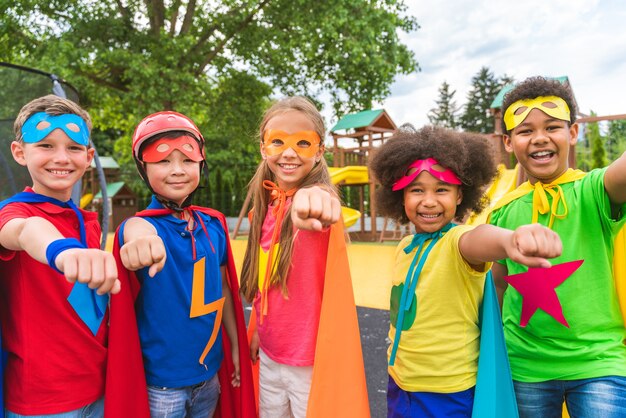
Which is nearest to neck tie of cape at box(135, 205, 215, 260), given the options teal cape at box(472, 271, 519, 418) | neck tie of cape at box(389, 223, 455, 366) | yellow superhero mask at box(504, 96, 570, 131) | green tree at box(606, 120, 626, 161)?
neck tie of cape at box(389, 223, 455, 366)

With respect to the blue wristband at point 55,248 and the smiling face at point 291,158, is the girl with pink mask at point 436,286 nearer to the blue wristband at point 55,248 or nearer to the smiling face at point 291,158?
the smiling face at point 291,158

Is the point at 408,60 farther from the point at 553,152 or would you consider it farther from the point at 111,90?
the point at 553,152

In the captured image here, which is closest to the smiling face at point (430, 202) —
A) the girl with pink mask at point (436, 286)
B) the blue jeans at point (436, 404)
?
the girl with pink mask at point (436, 286)

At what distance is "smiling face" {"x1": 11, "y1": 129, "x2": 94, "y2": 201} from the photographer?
5.64 ft

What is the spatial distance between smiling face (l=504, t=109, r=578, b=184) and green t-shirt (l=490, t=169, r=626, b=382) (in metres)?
0.12

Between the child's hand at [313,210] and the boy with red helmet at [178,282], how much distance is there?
61 centimetres

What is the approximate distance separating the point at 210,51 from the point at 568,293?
48.9 ft

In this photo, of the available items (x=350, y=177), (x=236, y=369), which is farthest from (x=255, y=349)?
(x=350, y=177)

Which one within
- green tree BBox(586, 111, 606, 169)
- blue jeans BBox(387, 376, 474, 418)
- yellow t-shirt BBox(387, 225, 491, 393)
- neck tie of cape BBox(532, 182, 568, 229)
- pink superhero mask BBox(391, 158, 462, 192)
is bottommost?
blue jeans BBox(387, 376, 474, 418)

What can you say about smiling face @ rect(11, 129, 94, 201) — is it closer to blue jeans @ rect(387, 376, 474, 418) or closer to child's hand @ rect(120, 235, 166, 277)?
child's hand @ rect(120, 235, 166, 277)

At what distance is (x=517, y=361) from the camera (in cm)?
184

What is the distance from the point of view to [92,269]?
3.92ft

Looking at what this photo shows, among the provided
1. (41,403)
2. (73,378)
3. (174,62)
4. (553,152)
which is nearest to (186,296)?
(73,378)

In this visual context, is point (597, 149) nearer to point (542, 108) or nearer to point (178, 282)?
point (542, 108)
